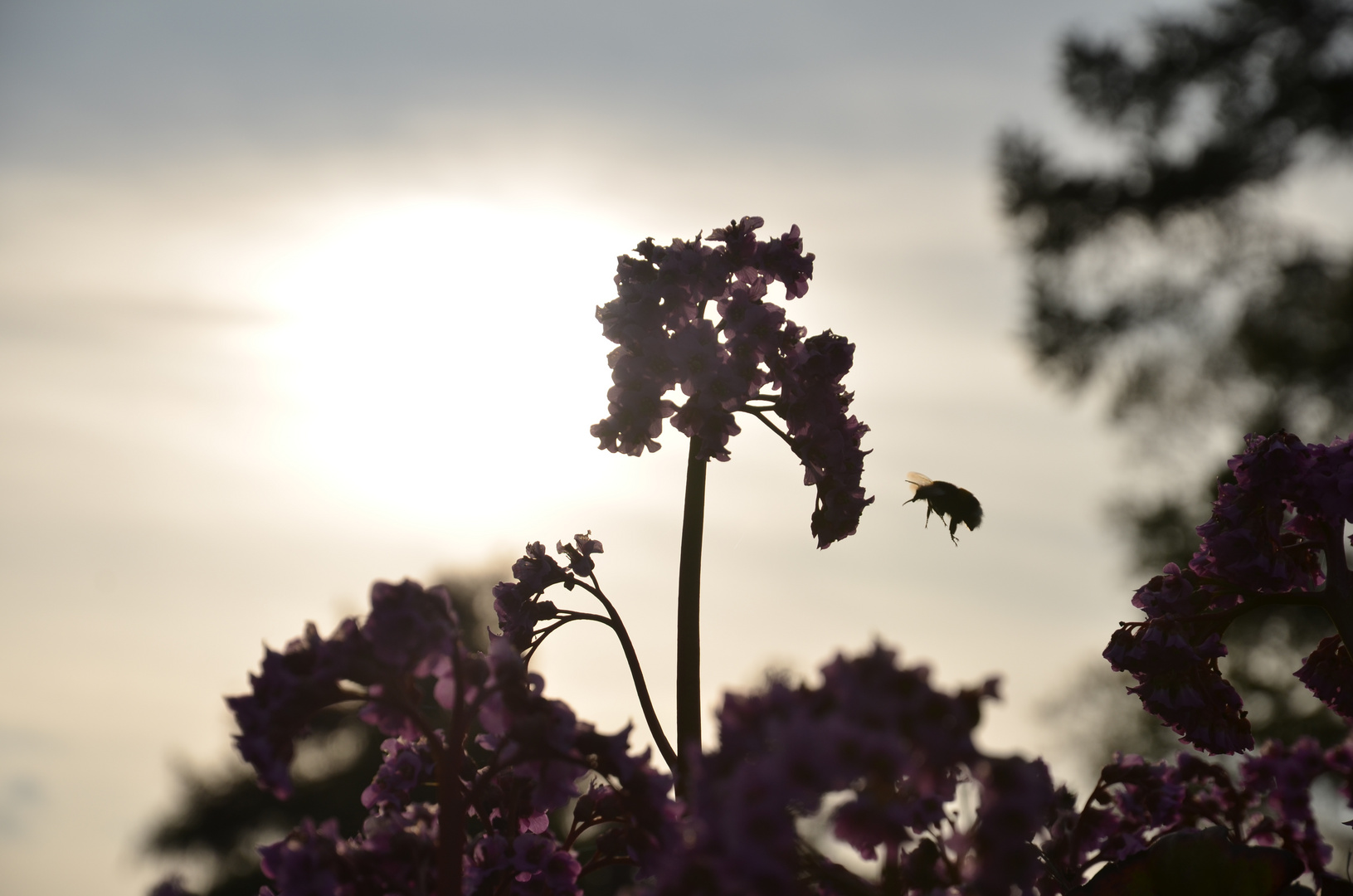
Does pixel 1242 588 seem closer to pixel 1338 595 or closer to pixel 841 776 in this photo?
pixel 1338 595

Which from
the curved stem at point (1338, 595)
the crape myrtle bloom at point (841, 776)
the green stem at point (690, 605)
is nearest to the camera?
the crape myrtle bloom at point (841, 776)

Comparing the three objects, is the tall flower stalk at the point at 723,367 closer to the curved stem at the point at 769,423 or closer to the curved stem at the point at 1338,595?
the curved stem at the point at 769,423

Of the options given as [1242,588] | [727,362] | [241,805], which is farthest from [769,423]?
[241,805]

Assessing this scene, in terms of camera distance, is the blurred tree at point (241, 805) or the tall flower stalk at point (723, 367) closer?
the tall flower stalk at point (723, 367)

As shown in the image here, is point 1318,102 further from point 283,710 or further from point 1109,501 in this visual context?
point 283,710

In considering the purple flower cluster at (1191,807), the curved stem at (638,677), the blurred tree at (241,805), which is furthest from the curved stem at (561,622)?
the blurred tree at (241,805)

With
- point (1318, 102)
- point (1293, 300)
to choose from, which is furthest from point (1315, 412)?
point (1318, 102)

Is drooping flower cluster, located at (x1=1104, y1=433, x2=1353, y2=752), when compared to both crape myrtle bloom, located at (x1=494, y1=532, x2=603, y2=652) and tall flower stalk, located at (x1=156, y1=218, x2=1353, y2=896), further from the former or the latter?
crape myrtle bloom, located at (x1=494, y1=532, x2=603, y2=652)

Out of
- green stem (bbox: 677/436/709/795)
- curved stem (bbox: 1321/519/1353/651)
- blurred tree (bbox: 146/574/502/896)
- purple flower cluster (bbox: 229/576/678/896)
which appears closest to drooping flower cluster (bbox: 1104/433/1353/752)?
curved stem (bbox: 1321/519/1353/651)

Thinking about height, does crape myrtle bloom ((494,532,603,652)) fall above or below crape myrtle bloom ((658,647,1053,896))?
above
